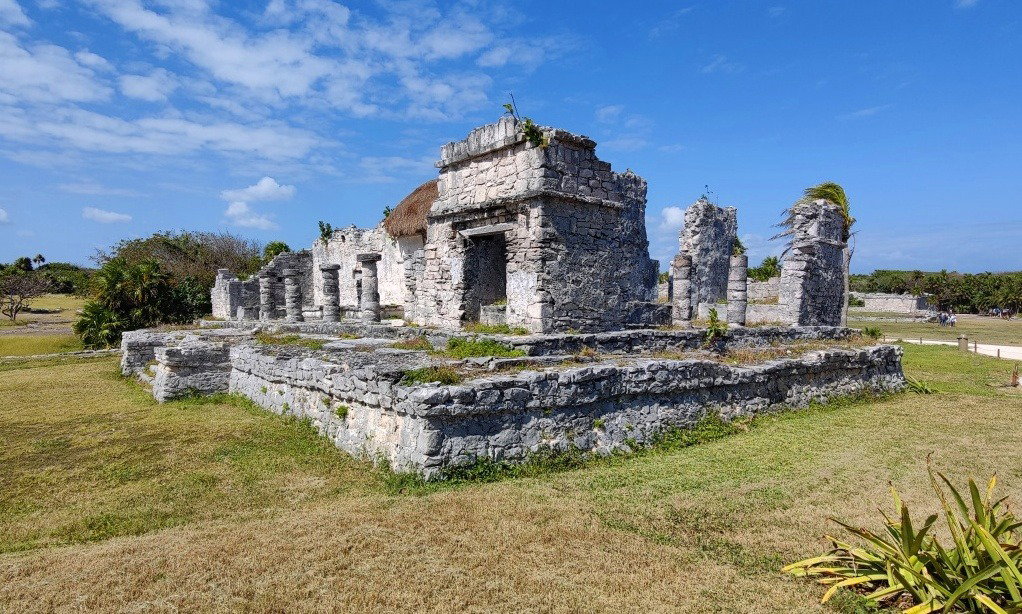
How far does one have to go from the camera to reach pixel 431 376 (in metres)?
5.39

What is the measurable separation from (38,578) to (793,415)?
27.4ft

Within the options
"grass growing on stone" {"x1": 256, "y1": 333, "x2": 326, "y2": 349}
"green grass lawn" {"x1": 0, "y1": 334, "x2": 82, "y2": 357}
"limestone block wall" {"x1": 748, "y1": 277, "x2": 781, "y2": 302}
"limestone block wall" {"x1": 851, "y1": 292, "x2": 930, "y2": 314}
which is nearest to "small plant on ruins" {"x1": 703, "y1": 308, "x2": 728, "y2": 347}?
"grass growing on stone" {"x1": 256, "y1": 333, "x2": 326, "y2": 349}

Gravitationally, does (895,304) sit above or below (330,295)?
below

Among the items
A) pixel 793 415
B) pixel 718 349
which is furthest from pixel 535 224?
pixel 793 415

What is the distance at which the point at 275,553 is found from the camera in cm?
369

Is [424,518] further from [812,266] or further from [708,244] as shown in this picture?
[708,244]

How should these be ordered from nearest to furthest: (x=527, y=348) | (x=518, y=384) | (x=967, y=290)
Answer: (x=518, y=384)
(x=527, y=348)
(x=967, y=290)

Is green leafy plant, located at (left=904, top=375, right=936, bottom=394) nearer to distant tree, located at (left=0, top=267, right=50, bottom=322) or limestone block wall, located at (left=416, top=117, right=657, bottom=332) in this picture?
limestone block wall, located at (left=416, top=117, right=657, bottom=332)

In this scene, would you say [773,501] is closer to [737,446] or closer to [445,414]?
[737,446]

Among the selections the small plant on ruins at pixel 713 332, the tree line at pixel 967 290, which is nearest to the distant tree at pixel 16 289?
the small plant on ruins at pixel 713 332

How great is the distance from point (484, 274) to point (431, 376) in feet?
23.5

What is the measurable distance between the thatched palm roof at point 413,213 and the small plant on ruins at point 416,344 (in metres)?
9.57

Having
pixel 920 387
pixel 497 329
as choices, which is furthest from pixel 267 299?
pixel 920 387

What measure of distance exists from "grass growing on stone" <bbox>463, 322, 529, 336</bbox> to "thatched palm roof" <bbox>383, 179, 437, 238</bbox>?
9435mm
